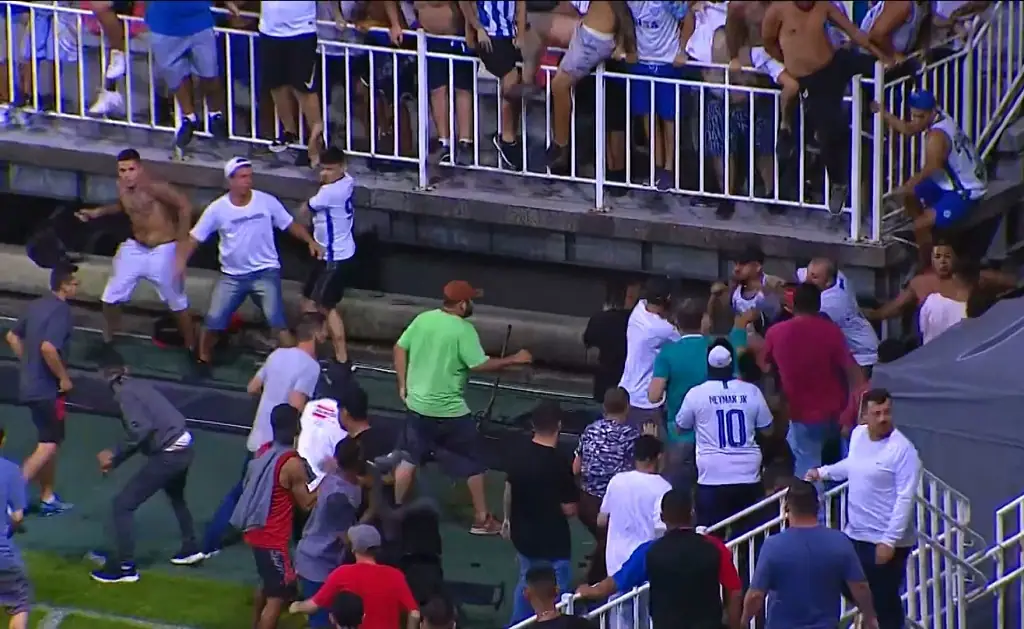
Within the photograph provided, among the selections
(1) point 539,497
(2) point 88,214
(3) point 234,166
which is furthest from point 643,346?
(2) point 88,214

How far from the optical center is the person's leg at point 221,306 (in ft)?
52.9

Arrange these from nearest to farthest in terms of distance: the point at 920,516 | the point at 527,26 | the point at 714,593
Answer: the point at 714,593 → the point at 920,516 → the point at 527,26

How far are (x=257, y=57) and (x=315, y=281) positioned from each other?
1.82 m

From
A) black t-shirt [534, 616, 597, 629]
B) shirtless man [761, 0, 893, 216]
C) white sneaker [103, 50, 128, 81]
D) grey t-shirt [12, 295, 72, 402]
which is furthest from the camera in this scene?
white sneaker [103, 50, 128, 81]

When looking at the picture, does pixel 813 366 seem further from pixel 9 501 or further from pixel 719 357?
pixel 9 501

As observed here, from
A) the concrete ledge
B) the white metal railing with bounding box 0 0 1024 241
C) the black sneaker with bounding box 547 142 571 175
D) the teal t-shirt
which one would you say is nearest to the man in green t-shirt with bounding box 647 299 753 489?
the teal t-shirt

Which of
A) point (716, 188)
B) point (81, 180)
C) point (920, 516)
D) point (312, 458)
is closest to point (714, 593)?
point (920, 516)

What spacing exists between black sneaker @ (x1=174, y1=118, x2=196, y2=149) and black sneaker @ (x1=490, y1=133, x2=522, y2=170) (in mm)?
2274

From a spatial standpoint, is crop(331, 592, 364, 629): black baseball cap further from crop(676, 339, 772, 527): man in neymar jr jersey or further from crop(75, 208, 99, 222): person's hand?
crop(75, 208, 99, 222): person's hand

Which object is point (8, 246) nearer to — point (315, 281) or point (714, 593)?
point (315, 281)

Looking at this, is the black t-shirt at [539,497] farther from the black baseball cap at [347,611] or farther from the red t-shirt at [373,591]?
the black baseball cap at [347,611]

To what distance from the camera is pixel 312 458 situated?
525 inches

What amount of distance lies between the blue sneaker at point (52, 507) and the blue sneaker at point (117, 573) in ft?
3.18

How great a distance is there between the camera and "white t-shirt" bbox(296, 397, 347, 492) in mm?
13312
